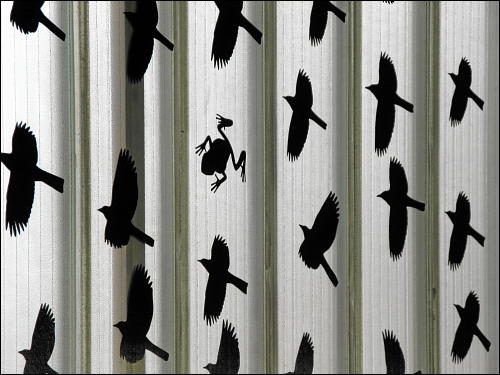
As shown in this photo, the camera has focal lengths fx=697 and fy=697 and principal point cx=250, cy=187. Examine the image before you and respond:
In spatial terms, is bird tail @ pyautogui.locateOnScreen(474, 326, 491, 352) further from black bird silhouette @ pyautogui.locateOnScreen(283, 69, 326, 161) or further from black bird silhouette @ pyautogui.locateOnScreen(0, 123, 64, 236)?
black bird silhouette @ pyautogui.locateOnScreen(0, 123, 64, 236)

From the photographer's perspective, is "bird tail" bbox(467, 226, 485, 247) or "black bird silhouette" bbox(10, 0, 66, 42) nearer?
"black bird silhouette" bbox(10, 0, 66, 42)

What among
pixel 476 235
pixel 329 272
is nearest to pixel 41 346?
pixel 329 272

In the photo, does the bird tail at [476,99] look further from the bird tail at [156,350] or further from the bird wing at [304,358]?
the bird tail at [156,350]

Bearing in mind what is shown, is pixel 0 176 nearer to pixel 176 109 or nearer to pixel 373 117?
pixel 176 109

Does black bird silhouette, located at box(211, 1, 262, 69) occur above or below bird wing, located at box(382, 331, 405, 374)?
above

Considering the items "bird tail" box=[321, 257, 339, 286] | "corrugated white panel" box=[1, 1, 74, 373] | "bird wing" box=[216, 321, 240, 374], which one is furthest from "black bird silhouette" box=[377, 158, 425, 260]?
"corrugated white panel" box=[1, 1, 74, 373]

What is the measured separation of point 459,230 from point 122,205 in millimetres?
663

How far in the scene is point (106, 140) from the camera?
3.86 ft

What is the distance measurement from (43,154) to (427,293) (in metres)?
0.76

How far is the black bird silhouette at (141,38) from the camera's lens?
119 centimetres

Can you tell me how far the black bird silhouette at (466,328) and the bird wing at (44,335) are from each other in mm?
773

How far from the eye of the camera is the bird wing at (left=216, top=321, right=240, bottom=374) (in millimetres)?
1253

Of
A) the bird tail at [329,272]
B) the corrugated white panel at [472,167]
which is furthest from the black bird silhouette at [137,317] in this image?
the corrugated white panel at [472,167]

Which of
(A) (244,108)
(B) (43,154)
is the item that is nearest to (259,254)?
(A) (244,108)
